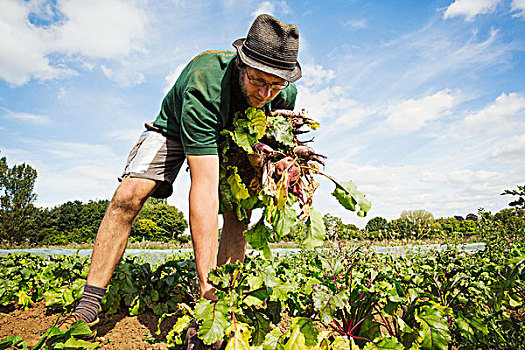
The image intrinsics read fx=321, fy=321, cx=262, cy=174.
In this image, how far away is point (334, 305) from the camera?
5.07 feet

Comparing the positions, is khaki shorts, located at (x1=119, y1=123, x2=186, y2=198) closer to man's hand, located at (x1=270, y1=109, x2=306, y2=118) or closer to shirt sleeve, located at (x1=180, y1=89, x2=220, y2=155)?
shirt sleeve, located at (x1=180, y1=89, x2=220, y2=155)

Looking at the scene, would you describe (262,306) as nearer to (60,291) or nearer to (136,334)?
(136,334)

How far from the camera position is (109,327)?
2.25 m

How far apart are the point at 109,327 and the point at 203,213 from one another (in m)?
1.21

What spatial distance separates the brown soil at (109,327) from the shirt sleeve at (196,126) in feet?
3.84

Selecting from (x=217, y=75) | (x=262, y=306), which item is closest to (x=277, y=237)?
(x=262, y=306)

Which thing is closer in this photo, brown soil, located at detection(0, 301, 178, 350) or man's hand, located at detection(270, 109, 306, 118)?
brown soil, located at detection(0, 301, 178, 350)

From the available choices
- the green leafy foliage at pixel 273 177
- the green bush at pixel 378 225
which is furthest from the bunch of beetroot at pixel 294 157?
the green bush at pixel 378 225

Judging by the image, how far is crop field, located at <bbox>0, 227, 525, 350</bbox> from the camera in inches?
61.4

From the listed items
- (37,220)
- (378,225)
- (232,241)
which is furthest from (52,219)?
(232,241)

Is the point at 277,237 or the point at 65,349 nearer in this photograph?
the point at 65,349

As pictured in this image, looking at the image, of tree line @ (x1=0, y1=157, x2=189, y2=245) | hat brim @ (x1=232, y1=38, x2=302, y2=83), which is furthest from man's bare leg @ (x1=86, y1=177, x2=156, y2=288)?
tree line @ (x1=0, y1=157, x2=189, y2=245)

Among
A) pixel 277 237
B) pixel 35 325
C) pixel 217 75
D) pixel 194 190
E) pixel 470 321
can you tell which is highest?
pixel 217 75

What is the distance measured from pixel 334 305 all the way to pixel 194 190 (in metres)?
0.96
